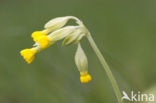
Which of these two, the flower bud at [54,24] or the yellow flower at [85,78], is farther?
the flower bud at [54,24]

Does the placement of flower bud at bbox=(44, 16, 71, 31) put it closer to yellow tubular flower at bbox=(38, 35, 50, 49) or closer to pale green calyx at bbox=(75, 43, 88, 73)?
yellow tubular flower at bbox=(38, 35, 50, 49)

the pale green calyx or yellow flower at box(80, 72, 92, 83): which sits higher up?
the pale green calyx

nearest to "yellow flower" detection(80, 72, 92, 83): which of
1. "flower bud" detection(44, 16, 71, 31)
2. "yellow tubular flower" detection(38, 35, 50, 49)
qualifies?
"yellow tubular flower" detection(38, 35, 50, 49)

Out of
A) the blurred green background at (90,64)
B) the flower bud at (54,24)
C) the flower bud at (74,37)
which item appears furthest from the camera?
the blurred green background at (90,64)

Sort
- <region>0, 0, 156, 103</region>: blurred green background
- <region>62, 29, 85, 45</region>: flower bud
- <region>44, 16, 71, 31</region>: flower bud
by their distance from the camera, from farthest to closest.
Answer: <region>0, 0, 156, 103</region>: blurred green background → <region>44, 16, 71, 31</region>: flower bud → <region>62, 29, 85, 45</region>: flower bud

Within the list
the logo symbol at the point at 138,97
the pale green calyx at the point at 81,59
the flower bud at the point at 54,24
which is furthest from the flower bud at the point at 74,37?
the logo symbol at the point at 138,97

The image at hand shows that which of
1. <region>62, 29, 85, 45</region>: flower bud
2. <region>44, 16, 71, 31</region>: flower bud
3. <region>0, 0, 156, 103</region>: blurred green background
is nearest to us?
<region>62, 29, 85, 45</region>: flower bud

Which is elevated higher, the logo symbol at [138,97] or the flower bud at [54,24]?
the flower bud at [54,24]

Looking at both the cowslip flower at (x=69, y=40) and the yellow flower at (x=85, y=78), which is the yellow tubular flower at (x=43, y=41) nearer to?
the cowslip flower at (x=69, y=40)

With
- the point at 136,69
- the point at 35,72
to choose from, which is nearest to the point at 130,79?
the point at 136,69
